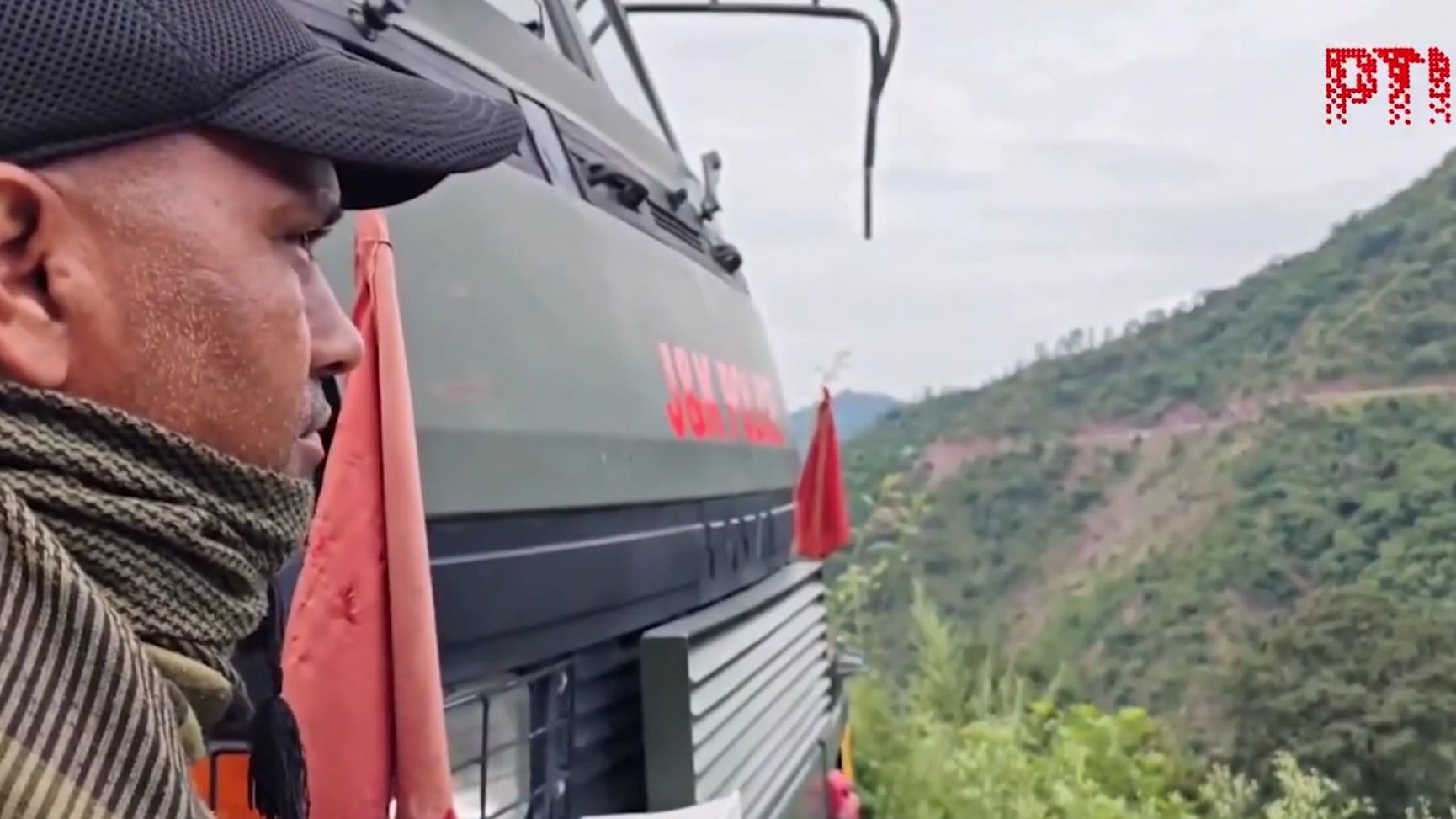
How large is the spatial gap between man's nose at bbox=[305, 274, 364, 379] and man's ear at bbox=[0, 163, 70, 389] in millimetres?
210

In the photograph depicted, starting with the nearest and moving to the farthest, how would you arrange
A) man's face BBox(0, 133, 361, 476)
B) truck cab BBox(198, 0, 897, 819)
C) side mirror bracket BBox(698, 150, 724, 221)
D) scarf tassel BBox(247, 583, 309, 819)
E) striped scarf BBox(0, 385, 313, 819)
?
striped scarf BBox(0, 385, 313, 819) → man's face BBox(0, 133, 361, 476) → scarf tassel BBox(247, 583, 309, 819) → truck cab BBox(198, 0, 897, 819) → side mirror bracket BBox(698, 150, 724, 221)

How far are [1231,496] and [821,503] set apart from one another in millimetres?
7731

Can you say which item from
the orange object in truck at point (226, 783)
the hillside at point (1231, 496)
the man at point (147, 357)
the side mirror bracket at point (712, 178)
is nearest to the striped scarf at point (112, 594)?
the man at point (147, 357)

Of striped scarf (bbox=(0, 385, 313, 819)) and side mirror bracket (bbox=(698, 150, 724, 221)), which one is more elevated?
side mirror bracket (bbox=(698, 150, 724, 221))

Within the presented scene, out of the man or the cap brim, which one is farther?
the cap brim

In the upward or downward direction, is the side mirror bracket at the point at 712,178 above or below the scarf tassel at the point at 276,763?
above

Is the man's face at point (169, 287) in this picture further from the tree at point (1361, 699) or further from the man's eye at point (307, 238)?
the tree at point (1361, 699)

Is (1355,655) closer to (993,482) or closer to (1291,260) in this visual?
(993,482)

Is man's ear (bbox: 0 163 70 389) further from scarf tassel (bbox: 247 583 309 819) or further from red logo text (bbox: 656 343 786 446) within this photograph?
red logo text (bbox: 656 343 786 446)

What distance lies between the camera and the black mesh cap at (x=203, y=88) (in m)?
1.06

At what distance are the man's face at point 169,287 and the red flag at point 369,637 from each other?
40cm

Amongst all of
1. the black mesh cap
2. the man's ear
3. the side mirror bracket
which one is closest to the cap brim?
the black mesh cap

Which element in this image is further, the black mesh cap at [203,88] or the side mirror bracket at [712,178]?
the side mirror bracket at [712,178]

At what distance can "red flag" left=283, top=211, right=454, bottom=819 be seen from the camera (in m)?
1.59
